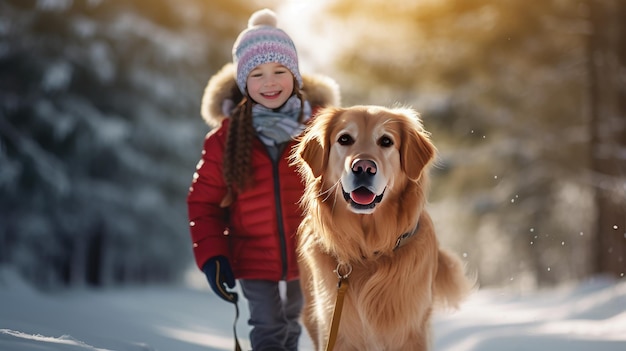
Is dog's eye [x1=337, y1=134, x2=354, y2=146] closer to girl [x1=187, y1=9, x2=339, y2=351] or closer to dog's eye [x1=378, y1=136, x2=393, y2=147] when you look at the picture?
dog's eye [x1=378, y1=136, x2=393, y2=147]

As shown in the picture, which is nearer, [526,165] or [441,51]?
[441,51]

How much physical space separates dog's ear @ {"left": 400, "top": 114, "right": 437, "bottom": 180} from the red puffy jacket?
0.89 meters

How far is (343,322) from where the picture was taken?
3105 millimetres

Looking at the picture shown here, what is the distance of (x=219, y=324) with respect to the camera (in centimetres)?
857

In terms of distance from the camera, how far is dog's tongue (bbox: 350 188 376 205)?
2.88 m

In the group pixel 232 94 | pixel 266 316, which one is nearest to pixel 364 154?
pixel 266 316

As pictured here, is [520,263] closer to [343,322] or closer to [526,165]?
[526,165]

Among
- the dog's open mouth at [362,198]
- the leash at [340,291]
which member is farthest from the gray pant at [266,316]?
the dog's open mouth at [362,198]

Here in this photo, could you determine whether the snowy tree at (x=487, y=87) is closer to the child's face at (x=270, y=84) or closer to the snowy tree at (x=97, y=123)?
the snowy tree at (x=97, y=123)

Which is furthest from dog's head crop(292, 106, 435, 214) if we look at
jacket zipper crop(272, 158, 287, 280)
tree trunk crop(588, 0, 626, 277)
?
tree trunk crop(588, 0, 626, 277)

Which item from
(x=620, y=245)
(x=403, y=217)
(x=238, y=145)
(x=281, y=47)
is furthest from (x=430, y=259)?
(x=620, y=245)

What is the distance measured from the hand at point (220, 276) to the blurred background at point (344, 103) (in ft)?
20.8

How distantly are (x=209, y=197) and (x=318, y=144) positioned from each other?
0.94 m

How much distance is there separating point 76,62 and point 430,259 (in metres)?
9.33
